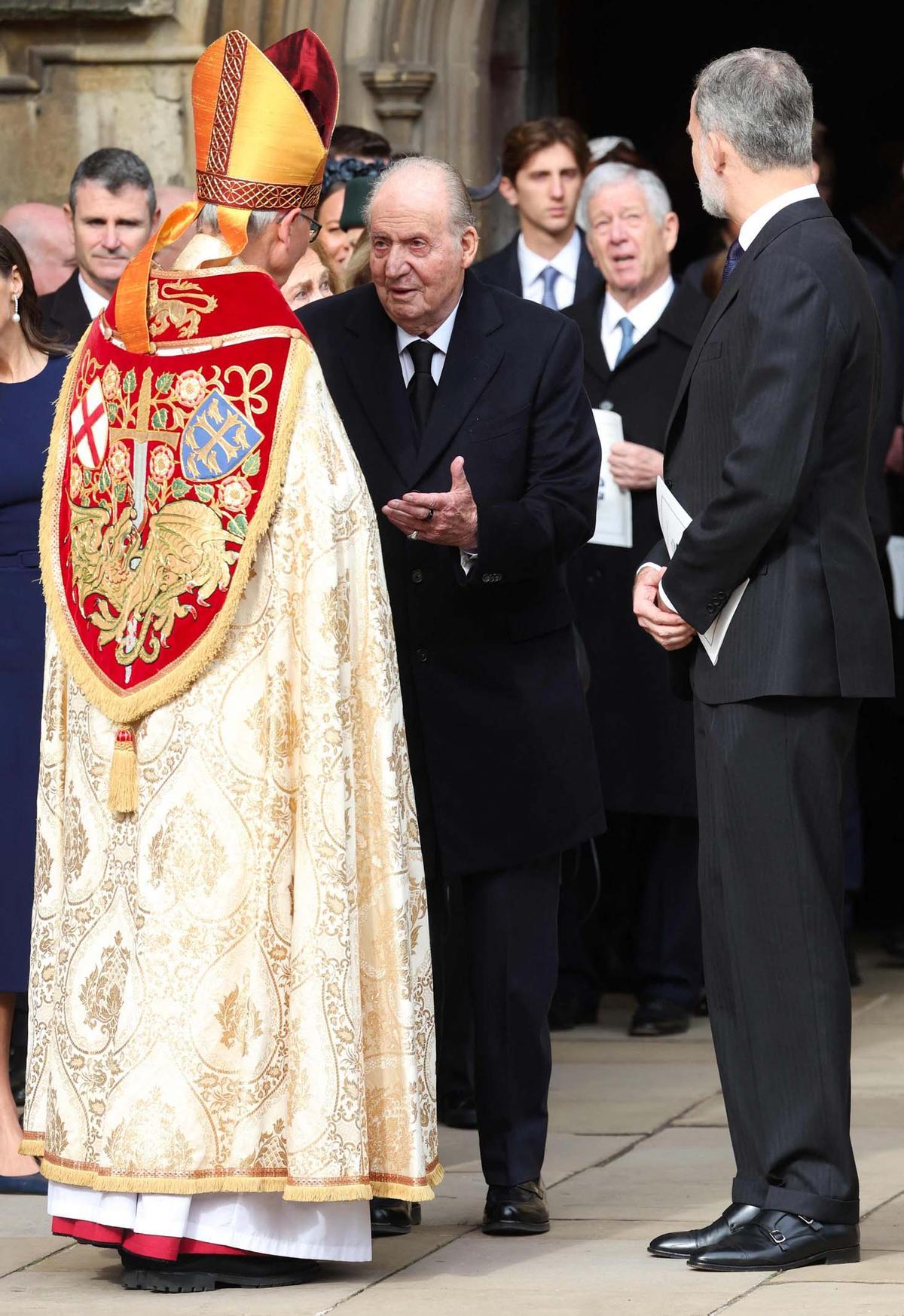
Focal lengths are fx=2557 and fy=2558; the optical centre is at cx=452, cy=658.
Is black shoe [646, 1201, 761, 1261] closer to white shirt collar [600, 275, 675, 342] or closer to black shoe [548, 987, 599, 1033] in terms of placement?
black shoe [548, 987, 599, 1033]

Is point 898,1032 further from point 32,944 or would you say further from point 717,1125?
point 32,944

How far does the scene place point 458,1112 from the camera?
19.7 ft

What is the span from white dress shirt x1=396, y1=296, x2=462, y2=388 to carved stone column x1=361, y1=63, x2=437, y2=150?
344 centimetres

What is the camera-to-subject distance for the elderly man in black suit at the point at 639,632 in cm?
708

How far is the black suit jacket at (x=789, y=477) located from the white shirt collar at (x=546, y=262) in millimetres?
3211

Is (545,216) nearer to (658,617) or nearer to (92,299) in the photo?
(92,299)

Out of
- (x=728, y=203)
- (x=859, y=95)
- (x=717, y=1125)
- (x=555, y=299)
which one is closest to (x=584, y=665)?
(x=717, y=1125)

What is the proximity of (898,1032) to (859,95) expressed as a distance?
4.98m

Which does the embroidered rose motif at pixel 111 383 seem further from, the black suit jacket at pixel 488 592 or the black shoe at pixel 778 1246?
the black shoe at pixel 778 1246

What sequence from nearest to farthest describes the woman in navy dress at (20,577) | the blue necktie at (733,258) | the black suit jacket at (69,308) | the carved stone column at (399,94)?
the blue necktie at (733,258), the woman in navy dress at (20,577), the black suit jacket at (69,308), the carved stone column at (399,94)

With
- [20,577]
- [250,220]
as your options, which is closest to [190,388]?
[250,220]

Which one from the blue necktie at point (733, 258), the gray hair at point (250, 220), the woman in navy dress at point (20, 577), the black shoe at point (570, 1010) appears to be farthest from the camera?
the black shoe at point (570, 1010)

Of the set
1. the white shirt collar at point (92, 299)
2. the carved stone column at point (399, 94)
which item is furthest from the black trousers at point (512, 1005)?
the carved stone column at point (399, 94)

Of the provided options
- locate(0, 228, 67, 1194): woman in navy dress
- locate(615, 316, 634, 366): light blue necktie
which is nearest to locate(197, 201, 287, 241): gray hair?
locate(0, 228, 67, 1194): woman in navy dress
